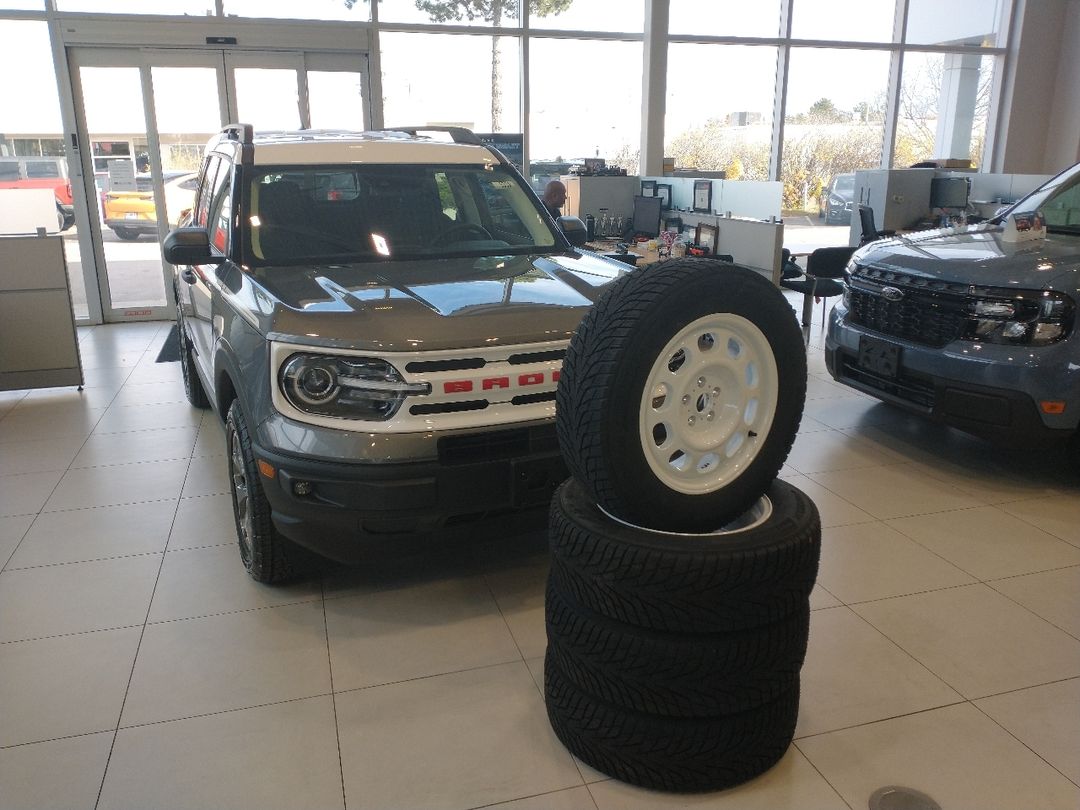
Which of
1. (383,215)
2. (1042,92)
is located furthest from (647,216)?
(1042,92)

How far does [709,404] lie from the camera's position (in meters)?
1.96

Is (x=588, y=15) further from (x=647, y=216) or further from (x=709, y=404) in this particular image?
(x=709, y=404)

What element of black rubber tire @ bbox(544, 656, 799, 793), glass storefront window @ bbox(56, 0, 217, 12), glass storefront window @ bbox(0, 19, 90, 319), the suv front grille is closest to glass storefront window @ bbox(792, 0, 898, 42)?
glass storefront window @ bbox(56, 0, 217, 12)

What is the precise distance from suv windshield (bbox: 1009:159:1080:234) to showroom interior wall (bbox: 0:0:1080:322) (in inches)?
196

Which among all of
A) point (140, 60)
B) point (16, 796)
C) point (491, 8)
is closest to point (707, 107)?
point (491, 8)

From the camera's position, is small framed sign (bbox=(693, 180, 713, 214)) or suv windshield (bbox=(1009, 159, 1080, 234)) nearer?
suv windshield (bbox=(1009, 159, 1080, 234))

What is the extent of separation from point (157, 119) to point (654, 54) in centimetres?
498

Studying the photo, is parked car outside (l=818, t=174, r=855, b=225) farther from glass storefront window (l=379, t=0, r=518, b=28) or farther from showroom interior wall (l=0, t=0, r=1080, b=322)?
glass storefront window (l=379, t=0, r=518, b=28)

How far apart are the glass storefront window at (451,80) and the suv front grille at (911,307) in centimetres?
536

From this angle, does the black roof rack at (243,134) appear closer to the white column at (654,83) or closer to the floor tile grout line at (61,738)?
the floor tile grout line at (61,738)

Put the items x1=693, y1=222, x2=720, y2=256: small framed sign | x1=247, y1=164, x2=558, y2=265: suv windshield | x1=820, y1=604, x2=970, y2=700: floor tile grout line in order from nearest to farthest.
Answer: x1=820, y1=604, x2=970, y2=700: floor tile grout line < x1=247, y1=164, x2=558, y2=265: suv windshield < x1=693, y1=222, x2=720, y2=256: small framed sign

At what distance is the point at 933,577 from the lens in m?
2.91

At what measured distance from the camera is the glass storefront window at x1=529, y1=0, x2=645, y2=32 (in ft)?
28.1

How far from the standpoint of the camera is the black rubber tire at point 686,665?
A: 1784 millimetres
